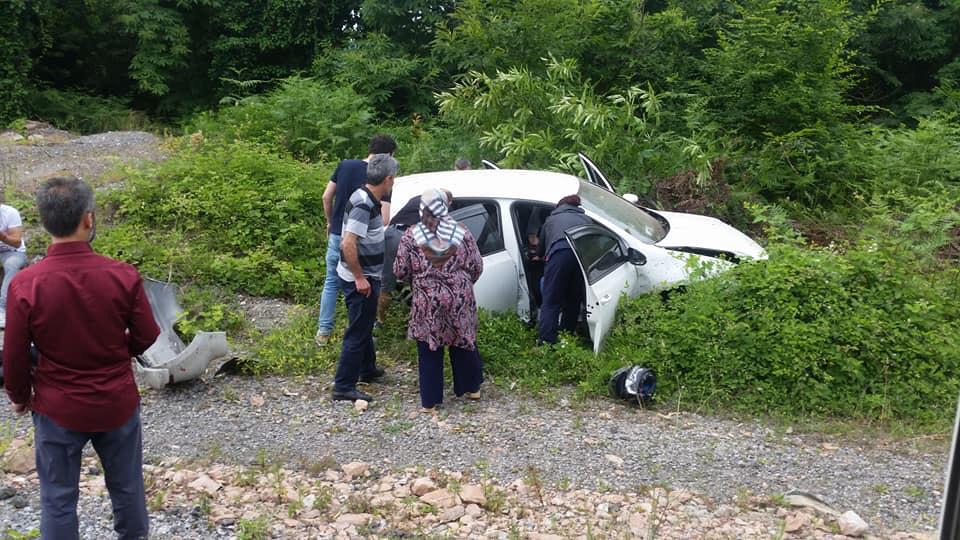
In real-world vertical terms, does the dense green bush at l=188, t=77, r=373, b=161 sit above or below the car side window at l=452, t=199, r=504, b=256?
above

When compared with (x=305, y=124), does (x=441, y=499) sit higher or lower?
lower

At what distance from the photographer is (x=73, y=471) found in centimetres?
375

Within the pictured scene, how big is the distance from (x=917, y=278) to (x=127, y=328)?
22.0ft

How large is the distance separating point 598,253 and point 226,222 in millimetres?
4721

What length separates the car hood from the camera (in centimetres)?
774

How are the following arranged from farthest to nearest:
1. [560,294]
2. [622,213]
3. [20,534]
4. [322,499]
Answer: [622,213], [560,294], [322,499], [20,534]

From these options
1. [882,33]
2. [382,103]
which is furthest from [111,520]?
[882,33]

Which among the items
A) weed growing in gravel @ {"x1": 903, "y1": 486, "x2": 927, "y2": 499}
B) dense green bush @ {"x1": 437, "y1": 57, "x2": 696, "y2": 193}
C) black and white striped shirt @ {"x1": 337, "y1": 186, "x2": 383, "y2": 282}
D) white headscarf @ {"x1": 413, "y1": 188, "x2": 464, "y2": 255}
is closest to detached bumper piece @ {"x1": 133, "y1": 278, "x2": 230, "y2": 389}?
black and white striped shirt @ {"x1": 337, "y1": 186, "x2": 383, "y2": 282}

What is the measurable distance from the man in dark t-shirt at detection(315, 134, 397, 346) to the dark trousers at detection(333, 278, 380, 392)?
0.73 metres

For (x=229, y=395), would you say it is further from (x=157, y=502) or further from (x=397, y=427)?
(x=157, y=502)

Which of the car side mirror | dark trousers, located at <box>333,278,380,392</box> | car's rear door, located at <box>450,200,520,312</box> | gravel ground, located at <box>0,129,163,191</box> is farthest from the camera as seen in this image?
gravel ground, located at <box>0,129,163,191</box>

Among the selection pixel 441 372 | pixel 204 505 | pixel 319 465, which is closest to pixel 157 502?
pixel 204 505

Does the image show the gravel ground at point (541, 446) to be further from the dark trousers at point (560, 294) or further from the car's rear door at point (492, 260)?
the car's rear door at point (492, 260)

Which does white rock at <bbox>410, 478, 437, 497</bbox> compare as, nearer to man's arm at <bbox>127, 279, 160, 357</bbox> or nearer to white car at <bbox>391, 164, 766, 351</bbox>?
man's arm at <bbox>127, 279, 160, 357</bbox>
